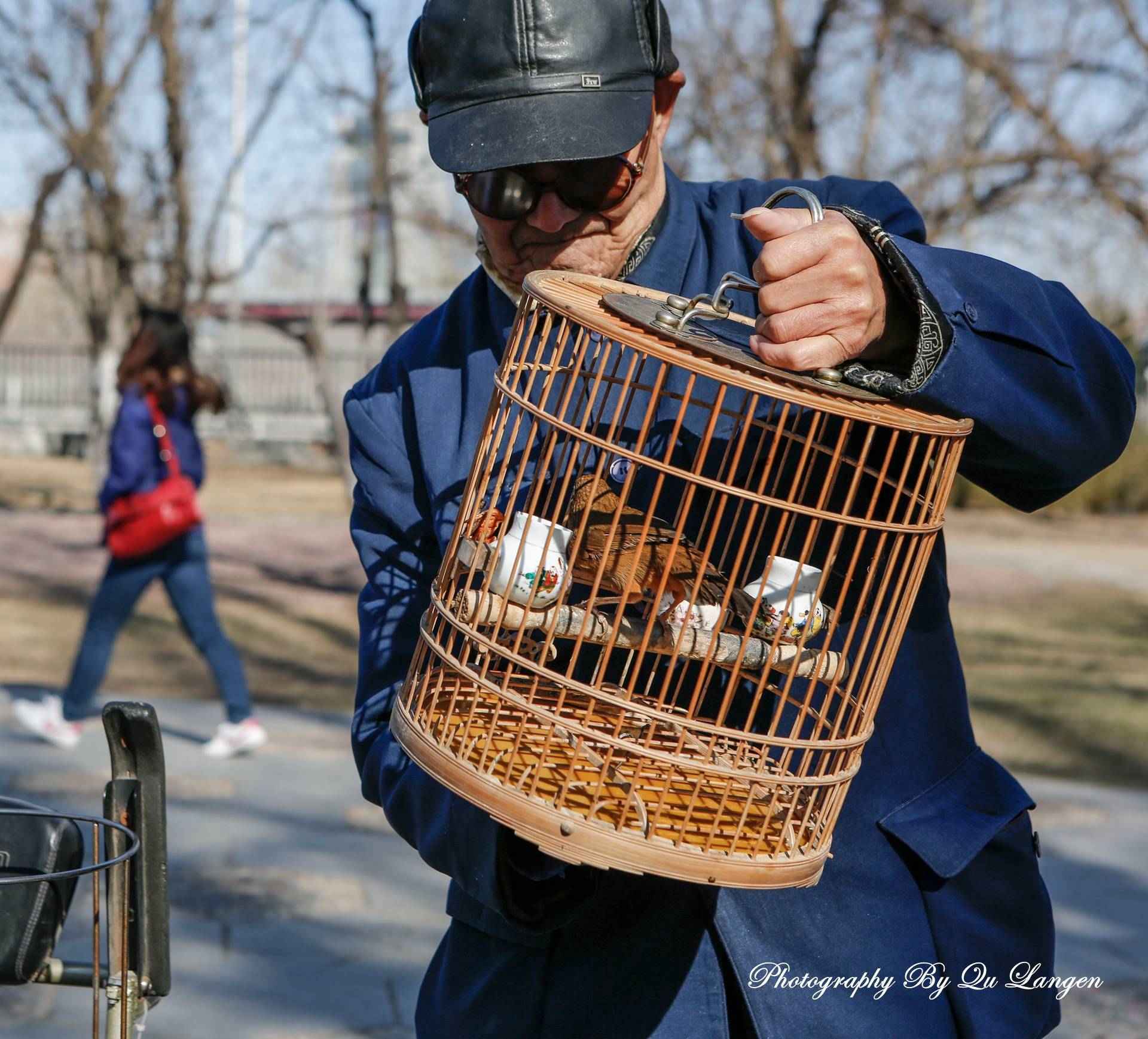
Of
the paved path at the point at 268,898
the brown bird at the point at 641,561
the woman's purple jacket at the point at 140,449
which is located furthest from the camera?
the woman's purple jacket at the point at 140,449

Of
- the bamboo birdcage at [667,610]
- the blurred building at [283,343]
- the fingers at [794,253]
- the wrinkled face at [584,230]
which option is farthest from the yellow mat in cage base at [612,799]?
the blurred building at [283,343]

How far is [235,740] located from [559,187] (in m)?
4.39

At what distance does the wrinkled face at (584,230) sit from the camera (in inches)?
63.7

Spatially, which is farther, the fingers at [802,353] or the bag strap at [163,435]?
the bag strap at [163,435]

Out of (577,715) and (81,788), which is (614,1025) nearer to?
(577,715)

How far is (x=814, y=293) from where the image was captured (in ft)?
4.15

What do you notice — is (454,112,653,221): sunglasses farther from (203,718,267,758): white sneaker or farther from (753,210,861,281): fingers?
(203,718,267,758): white sneaker

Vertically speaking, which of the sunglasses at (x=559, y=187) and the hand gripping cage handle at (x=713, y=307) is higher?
the sunglasses at (x=559, y=187)

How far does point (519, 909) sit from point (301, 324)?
371 inches

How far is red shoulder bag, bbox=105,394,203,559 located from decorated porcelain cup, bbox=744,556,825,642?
15.4 ft

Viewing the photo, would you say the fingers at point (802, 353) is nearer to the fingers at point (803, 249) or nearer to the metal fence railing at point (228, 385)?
the fingers at point (803, 249)

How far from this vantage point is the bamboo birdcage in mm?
1237

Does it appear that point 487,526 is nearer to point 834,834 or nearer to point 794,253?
point 794,253

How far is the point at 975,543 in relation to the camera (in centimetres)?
1441
